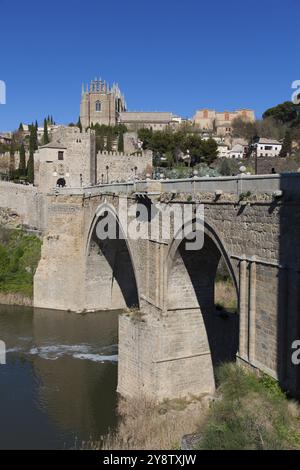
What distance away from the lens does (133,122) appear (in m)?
80.4

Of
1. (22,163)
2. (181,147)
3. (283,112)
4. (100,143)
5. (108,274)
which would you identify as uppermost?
(283,112)

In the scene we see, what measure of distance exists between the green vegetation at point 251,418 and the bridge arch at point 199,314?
459 cm

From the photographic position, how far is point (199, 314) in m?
15.2

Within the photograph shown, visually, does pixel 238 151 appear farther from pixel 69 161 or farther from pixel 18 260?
pixel 18 260

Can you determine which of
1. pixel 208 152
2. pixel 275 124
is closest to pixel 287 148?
pixel 208 152

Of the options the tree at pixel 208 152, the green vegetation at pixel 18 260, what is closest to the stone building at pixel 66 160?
the green vegetation at pixel 18 260

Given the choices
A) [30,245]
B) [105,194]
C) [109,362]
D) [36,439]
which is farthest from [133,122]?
[36,439]

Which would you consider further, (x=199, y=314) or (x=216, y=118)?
(x=216, y=118)

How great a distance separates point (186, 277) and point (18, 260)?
57.0ft

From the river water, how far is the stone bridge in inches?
51.4

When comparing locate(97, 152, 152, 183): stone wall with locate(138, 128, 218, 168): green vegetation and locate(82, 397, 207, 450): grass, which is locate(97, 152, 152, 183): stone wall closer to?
locate(138, 128, 218, 168): green vegetation

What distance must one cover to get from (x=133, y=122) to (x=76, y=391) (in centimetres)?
6820
